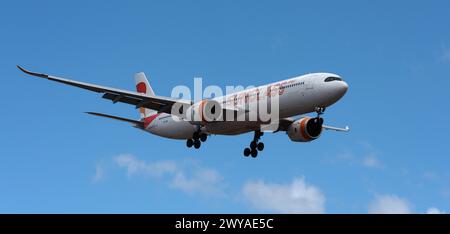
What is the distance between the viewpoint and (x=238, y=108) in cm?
5322

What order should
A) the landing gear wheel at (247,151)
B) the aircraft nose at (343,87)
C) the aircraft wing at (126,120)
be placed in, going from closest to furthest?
the aircraft nose at (343,87)
the aircraft wing at (126,120)
the landing gear wheel at (247,151)

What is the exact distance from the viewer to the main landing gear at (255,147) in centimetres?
5859

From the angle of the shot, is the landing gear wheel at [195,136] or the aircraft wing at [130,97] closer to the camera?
the aircraft wing at [130,97]

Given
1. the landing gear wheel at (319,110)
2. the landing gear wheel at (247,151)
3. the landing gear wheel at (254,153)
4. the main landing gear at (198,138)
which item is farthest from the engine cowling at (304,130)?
the main landing gear at (198,138)

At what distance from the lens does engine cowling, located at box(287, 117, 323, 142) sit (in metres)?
55.9

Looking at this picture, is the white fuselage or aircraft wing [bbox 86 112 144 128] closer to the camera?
the white fuselage

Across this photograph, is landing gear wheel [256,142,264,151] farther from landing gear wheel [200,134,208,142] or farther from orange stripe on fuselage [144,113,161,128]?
orange stripe on fuselage [144,113,161,128]

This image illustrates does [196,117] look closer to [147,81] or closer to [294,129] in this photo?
[294,129]

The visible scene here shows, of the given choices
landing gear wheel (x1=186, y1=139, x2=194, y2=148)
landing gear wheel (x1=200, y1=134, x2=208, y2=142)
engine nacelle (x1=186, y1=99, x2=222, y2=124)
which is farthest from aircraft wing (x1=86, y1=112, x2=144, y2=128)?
engine nacelle (x1=186, y1=99, x2=222, y2=124)

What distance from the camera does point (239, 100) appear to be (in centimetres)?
5359

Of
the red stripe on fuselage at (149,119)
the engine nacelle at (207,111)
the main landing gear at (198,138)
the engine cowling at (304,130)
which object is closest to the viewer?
the engine nacelle at (207,111)

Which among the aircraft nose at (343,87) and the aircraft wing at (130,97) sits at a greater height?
the aircraft wing at (130,97)

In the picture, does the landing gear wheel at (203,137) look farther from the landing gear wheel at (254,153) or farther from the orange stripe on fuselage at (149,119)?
the orange stripe on fuselage at (149,119)
